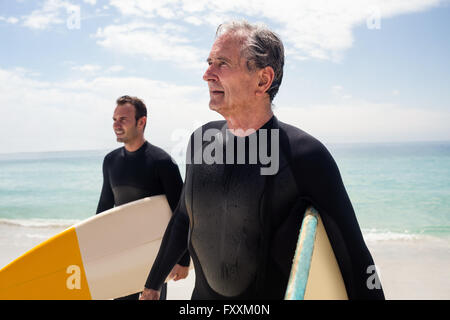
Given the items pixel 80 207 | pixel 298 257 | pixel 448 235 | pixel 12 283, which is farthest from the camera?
pixel 80 207

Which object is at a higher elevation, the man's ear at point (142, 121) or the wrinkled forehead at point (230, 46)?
the man's ear at point (142, 121)

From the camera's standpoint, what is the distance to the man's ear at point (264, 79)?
138 centimetres

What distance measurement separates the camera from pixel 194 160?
156 cm

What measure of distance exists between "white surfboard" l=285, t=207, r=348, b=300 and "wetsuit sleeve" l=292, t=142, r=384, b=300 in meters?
0.02

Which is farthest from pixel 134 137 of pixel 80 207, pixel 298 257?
pixel 80 207

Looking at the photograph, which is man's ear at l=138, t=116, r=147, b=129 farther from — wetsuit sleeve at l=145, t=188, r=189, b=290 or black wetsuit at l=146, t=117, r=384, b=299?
black wetsuit at l=146, t=117, r=384, b=299

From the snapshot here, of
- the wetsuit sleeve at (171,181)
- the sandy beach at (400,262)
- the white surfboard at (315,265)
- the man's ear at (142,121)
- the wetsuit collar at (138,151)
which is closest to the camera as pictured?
the white surfboard at (315,265)

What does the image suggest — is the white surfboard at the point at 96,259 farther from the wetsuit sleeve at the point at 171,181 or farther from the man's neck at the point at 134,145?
the man's neck at the point at 134,145

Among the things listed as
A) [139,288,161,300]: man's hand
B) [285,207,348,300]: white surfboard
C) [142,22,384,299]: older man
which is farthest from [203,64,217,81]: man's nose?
[139,288,161,300]: man's hand

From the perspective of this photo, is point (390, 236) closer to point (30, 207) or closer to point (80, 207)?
point (80, 207)

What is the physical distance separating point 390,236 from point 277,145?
10.5m

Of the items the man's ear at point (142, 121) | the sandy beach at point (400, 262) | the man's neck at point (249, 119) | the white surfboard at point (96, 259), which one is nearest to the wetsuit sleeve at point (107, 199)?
the white surfboard at point (96, 259)

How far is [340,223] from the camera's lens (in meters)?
1.22

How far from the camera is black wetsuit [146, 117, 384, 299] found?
1.23 meters
